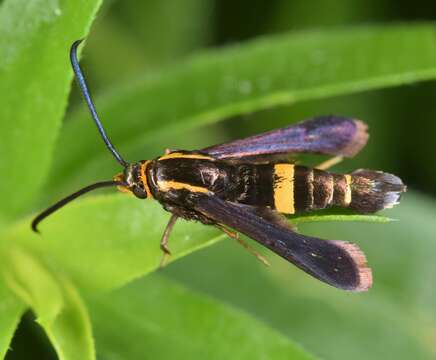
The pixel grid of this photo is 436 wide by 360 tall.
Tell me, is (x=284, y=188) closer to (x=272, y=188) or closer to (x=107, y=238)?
(x=272, y=188)

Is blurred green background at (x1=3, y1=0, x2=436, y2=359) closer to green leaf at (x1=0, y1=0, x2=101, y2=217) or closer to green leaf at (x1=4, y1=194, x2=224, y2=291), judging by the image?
green leaf at (x1=0, y1=0, x2=101, y2=217)

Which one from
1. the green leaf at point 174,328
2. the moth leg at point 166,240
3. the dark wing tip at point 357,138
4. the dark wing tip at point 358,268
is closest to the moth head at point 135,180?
the moth leg at point 166,240

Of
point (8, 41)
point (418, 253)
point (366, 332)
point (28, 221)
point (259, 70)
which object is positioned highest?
point (8, 41)

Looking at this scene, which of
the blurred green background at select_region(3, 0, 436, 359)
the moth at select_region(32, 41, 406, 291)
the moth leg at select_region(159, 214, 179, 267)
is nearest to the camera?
the moth leg at select_region(159, 214, 179, 267)

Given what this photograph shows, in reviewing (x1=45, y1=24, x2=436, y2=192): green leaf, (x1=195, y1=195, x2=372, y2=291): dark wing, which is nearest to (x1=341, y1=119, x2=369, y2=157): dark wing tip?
(x1=45, y1=24, x2=436, y2=192): green leaf

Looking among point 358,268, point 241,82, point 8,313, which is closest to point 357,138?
point 241,82

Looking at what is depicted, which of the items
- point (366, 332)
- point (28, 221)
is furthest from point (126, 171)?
point (366, 332)

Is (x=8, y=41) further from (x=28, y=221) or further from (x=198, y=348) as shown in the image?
(x=198, y=348)
